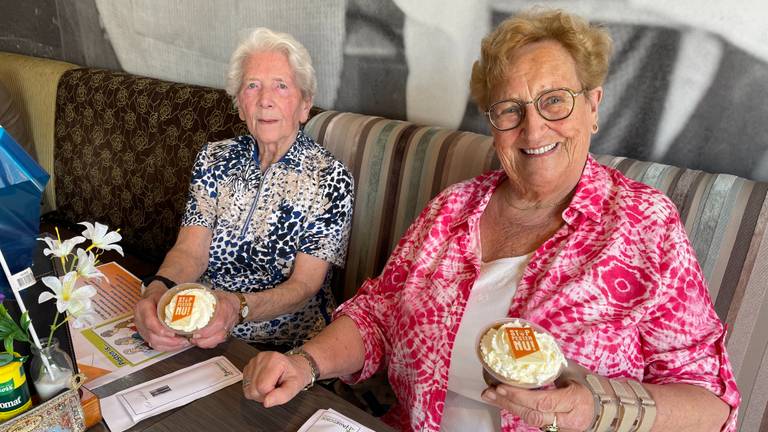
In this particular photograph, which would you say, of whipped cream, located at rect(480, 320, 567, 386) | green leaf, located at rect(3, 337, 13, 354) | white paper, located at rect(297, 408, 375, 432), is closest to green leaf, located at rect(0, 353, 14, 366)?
green leaf, located at rect(3, 337, 13, 354)

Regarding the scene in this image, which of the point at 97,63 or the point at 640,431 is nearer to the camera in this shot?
the point at 640,431

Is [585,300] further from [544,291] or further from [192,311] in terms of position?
[192,311]

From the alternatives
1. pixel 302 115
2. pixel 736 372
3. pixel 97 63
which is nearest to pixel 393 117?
pixel 302 115

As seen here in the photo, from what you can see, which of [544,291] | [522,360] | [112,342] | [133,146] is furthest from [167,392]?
[133,146]

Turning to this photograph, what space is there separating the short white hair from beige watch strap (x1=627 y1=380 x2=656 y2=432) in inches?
48.9

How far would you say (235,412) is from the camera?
87cm

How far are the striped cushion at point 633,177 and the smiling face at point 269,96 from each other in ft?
0.86

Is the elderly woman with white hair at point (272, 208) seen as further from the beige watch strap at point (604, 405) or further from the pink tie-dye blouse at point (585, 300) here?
the beige watch strap at point (604, 405)

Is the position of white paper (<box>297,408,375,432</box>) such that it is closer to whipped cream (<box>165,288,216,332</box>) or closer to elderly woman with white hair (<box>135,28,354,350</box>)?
whipped cream (<box>165,288,216,332</box>)

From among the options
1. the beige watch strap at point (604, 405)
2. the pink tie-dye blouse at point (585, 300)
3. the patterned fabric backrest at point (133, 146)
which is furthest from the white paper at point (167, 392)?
the patterned fabric backrest at point (133, 146)

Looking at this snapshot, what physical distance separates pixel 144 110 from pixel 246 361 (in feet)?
5.95

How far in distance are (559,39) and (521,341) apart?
0.65 metres

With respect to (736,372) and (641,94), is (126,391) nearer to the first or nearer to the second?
(736,372)

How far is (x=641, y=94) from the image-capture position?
141 centimetres
